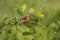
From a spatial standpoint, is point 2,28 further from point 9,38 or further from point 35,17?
point 35,17

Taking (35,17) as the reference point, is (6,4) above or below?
above

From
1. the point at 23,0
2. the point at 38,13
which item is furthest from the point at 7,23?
the point at 23,0

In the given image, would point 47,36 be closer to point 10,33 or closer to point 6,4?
point 10,33

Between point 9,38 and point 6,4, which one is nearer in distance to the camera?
point 9,38

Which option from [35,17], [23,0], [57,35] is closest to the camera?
[35,17]

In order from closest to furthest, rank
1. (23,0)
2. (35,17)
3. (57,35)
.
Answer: (35,17) < (57,35) < (23,0)

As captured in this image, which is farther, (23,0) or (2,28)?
(23,0)

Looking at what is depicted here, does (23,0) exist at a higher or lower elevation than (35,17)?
higher

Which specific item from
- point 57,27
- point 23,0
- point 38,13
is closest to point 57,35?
point 57,27
